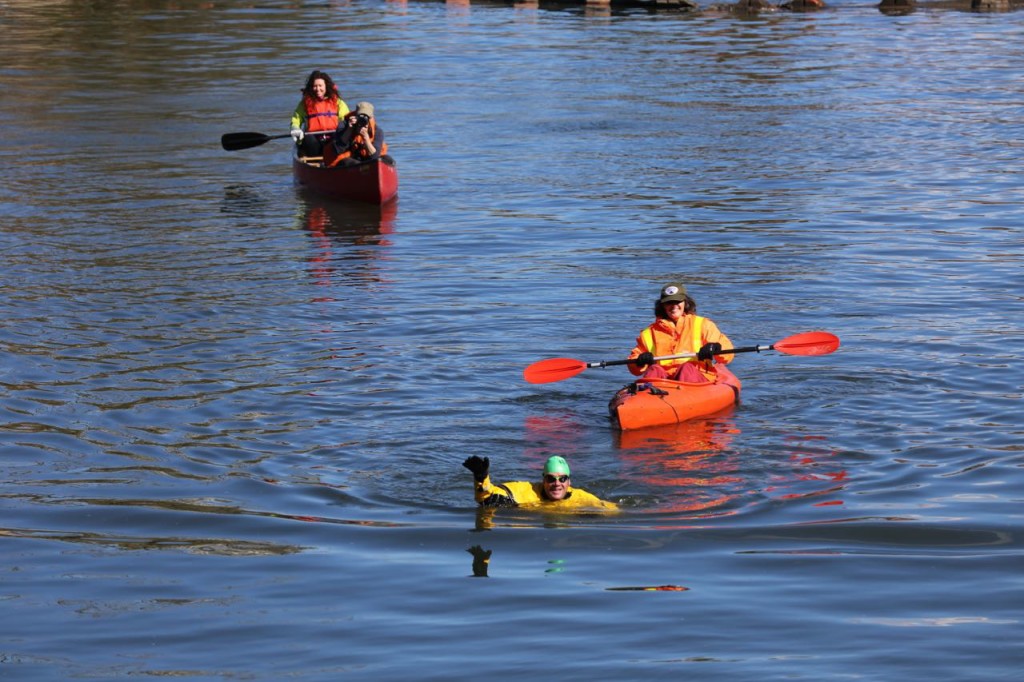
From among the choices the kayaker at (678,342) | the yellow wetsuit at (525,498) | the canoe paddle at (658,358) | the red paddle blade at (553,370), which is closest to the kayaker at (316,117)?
the canoe paddle at (658,358)

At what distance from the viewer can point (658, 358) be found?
13.0m

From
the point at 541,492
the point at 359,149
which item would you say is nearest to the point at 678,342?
the point at 541,492

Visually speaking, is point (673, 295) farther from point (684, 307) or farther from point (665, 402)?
point (665, 402)

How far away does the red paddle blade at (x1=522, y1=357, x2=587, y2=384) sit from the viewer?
43.3ft

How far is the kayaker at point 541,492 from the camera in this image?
10.2m

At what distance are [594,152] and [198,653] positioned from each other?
18796 mm

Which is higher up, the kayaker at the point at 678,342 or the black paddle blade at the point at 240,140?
the black paddle blade at the point at 240,140

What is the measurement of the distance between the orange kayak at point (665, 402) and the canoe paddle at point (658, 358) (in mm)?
279

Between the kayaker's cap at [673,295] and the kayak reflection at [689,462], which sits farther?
the kayaker's cap at [673,295]

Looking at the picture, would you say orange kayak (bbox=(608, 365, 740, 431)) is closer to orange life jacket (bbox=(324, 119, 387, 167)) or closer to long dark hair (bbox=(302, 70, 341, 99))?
orange life jacket (bbox=(324, 119, 387, 167))

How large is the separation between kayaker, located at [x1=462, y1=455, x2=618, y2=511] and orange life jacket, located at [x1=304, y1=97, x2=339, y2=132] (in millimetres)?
14152

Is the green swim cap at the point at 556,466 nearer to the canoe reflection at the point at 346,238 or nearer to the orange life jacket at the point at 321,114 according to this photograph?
the canoe reflection at the point at 346,238

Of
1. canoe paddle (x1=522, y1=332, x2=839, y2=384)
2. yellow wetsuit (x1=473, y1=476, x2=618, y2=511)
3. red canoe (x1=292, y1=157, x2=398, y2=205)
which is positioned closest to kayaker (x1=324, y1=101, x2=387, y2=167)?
red canoe (x1=292, y1=157, x2=398, y2=205)

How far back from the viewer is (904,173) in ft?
A: 77.5
